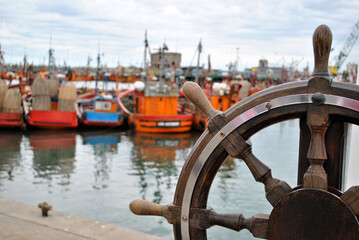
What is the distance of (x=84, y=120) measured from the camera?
65.3 feet

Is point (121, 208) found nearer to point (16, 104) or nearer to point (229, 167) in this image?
point (229, 167)

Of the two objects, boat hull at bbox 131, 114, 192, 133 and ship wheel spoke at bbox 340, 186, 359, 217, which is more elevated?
ship wheel spoke at bbox 340, 186, 359, 217

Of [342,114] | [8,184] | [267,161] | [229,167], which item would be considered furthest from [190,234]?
[267,161]

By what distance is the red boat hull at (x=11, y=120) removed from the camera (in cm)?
1881

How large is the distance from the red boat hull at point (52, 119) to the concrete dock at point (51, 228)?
49.8 ft

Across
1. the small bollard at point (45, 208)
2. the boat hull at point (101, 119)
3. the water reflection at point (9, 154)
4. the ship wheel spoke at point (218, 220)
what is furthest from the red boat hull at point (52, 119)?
the ship wheel spoke at point (218, 220)

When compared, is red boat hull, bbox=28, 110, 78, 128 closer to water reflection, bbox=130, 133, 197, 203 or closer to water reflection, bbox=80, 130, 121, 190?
water reflection, bbox=80, 130, 121, 190

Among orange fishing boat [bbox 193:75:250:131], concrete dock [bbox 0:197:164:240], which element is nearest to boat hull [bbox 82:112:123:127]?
orange fishing boat [bbox 193:75:250:131]

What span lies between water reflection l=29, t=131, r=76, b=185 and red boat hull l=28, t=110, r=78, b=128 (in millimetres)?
504

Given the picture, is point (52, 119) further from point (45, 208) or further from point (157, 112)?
point (45, 208)

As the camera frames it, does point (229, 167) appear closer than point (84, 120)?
Yes

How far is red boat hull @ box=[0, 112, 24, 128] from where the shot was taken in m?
18.8

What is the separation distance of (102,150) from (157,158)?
234cm

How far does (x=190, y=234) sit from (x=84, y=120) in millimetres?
18721
